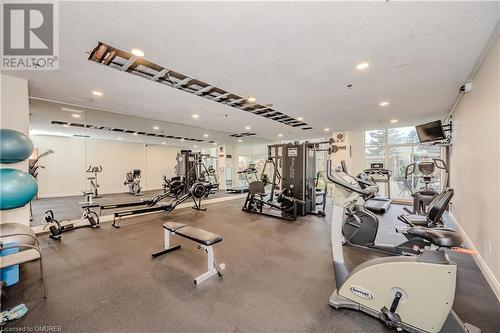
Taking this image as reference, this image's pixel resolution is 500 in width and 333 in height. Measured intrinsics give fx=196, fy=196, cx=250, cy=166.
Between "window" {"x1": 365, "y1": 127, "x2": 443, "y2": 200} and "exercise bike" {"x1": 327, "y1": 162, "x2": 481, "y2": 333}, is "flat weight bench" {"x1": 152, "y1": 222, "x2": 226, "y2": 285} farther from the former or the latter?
"window" {"x1": 365, "y1": 127, "x2": 443, "y2": 200}

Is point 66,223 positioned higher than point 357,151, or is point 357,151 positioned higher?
point 357,151

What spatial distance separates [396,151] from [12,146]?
35.2 ft

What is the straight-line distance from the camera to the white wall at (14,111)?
3094 millimetres

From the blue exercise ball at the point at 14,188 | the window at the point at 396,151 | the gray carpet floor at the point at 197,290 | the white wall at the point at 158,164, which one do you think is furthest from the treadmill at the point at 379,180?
the blue exercise ball at the point at 14,188

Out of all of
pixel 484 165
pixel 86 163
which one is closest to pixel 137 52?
pixel 86 163

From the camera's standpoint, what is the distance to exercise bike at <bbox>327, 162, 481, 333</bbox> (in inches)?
59.0

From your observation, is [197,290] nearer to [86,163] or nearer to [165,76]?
[165,76]

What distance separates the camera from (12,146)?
2359 mm

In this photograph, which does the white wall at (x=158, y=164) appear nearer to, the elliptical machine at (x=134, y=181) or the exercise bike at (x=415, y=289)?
the elliptical machine at (x=134, y=181)

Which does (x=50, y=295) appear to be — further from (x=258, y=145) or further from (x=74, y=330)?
(x=258, y=145)

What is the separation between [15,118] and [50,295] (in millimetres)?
2884

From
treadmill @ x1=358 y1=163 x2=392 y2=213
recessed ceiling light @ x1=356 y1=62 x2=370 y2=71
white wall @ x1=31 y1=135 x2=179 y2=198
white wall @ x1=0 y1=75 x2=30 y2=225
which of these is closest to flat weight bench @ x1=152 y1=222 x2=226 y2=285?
white wall @ x1=0 y1=75 x2=30 y2=225

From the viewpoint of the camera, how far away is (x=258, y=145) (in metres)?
12.1

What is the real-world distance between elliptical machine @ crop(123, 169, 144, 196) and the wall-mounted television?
875cm
